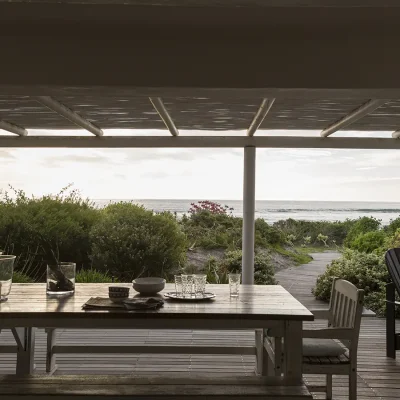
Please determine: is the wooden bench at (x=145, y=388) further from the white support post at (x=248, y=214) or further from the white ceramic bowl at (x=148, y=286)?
the white support post at (x=248, y=214)

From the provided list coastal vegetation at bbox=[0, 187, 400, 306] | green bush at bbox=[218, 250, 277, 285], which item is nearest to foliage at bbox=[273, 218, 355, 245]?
coastal vegetation at bbox=[0, 187, 400, 306]

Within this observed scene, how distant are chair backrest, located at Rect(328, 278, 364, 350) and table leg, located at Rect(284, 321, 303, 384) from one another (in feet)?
1.14

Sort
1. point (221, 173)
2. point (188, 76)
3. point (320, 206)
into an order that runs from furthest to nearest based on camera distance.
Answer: point (320, 206)
point (221, 173)
point (188, 76)

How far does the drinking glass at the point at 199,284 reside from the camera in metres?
3.46

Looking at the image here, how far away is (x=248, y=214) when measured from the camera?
6.39m

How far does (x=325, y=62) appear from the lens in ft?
9.85

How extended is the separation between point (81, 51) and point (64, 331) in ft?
11.7

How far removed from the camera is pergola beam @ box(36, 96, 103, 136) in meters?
4.30

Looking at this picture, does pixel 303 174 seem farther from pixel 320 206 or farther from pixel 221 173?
pixel 221 173

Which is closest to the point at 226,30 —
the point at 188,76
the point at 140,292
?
the point at 188,76

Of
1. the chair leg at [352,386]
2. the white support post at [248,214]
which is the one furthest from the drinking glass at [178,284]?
the white support post at [248,214]

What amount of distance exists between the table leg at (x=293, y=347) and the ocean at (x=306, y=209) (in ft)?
21.0

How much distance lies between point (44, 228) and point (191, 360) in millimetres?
4364

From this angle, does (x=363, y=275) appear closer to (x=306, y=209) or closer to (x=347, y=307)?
(x=347, y=307)
